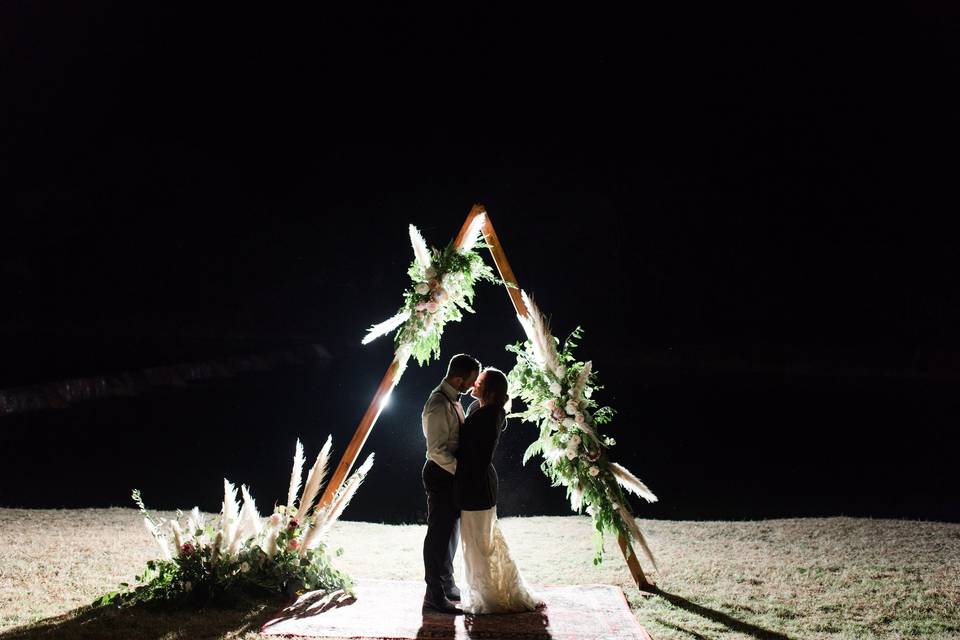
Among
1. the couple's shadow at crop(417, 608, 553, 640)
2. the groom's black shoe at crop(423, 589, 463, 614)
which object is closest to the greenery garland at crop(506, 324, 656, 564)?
the couple's shadow at crop(417, 608, 553, 640)

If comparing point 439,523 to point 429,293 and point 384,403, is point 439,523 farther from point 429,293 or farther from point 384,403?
point 429,293

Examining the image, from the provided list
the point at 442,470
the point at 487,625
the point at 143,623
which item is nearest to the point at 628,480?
the point at 442,470

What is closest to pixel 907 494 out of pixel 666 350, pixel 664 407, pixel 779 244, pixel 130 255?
pixel 664 407

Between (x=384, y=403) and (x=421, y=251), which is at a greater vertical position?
(x=421, y=251)

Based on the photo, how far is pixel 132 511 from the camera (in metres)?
10.2

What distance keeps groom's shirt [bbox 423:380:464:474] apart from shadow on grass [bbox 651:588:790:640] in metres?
2.10

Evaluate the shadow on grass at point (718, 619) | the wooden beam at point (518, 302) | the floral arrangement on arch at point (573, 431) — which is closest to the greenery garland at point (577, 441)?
the floral arrangement on arch at point (573, 431)

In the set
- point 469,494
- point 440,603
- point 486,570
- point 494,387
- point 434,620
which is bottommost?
point 434,620

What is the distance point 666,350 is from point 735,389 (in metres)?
6.43

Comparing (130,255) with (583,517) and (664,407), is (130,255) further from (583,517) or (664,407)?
(583,517)

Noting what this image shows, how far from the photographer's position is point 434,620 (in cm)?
581

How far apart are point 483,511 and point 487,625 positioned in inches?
31.4

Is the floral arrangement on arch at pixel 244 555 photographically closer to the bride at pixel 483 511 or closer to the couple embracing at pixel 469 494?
the couple embracing at pixel 469 494

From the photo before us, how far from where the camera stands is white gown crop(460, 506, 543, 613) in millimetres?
5934
